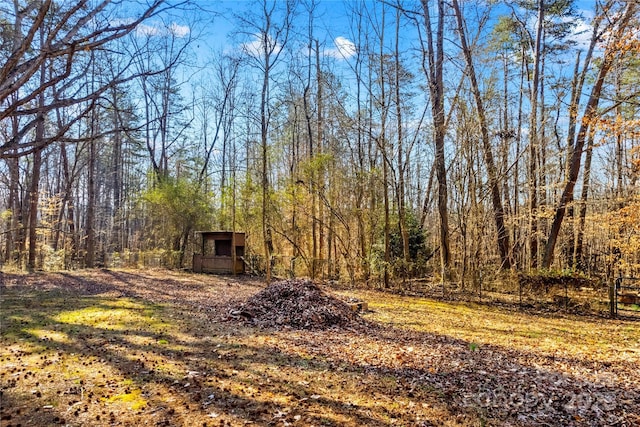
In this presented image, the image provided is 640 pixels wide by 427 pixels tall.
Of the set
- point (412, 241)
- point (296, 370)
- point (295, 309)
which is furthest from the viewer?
point (412, 241)

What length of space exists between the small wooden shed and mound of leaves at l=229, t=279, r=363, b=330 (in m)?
7.40

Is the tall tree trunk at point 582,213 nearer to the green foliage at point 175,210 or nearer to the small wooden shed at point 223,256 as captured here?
the small wooden shed at point 223,256

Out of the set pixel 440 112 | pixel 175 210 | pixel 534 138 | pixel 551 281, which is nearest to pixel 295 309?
pixel 551 281

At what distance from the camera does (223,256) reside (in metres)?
14.5

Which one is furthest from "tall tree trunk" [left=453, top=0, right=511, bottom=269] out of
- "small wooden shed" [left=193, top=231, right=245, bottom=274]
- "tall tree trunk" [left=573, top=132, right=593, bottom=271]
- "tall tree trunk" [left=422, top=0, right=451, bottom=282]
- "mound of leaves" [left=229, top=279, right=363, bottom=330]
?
"small wooden shed" [left=193, top=231, right=245, bottom=274]

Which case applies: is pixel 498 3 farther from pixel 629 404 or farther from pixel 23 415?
pixel 23 415

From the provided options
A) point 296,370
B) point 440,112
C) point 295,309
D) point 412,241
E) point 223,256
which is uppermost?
point 440,112

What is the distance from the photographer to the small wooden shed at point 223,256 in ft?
46.9

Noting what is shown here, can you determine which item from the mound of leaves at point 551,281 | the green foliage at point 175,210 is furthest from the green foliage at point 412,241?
the green foliage at point 175,210

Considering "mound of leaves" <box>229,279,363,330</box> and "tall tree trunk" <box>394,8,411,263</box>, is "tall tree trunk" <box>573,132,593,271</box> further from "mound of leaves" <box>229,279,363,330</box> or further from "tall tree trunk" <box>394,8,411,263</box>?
"mound of leaves" <box>229,279,363,330</box>

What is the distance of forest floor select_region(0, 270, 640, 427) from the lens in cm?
309

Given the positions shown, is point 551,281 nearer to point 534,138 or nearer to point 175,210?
point 534,138

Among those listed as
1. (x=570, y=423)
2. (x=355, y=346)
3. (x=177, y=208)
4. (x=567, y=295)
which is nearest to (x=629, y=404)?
(x=570, y=423)

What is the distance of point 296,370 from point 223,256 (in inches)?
430
